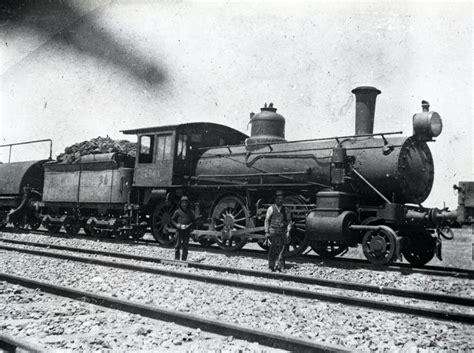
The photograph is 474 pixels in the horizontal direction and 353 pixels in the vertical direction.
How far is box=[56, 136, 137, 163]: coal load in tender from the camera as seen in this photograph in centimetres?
1559

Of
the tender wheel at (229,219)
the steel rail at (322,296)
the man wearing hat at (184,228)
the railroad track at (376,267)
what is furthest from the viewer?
the tender wheel at (229,219)

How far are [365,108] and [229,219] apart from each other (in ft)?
13.1

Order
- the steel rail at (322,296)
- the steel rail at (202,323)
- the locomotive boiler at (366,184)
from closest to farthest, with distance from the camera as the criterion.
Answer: the steel rail at (202,323) → the steel rail at (322,296) → the locomotive boiler at (366,184)

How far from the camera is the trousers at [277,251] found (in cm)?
838

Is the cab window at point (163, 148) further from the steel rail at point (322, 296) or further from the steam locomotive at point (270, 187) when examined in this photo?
the steel rail at point (322, 296)

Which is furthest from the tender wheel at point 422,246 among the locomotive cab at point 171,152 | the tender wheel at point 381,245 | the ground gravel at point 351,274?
the locomotive cab at point 171,152

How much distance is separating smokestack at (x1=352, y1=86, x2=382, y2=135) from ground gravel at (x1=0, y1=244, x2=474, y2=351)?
5.14 m

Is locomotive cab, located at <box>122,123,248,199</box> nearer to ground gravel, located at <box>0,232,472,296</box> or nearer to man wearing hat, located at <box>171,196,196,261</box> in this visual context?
ground gravel, located at <box>0,232,472,296</box>

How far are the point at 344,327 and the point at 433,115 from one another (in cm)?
590

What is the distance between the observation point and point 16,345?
3506 millimetres

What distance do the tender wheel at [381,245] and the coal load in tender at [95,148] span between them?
8.67 metres

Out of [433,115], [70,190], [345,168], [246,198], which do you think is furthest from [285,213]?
[70,190]

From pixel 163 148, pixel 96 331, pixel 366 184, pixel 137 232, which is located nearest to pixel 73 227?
pixel 137 232

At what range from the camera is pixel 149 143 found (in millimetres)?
13445
